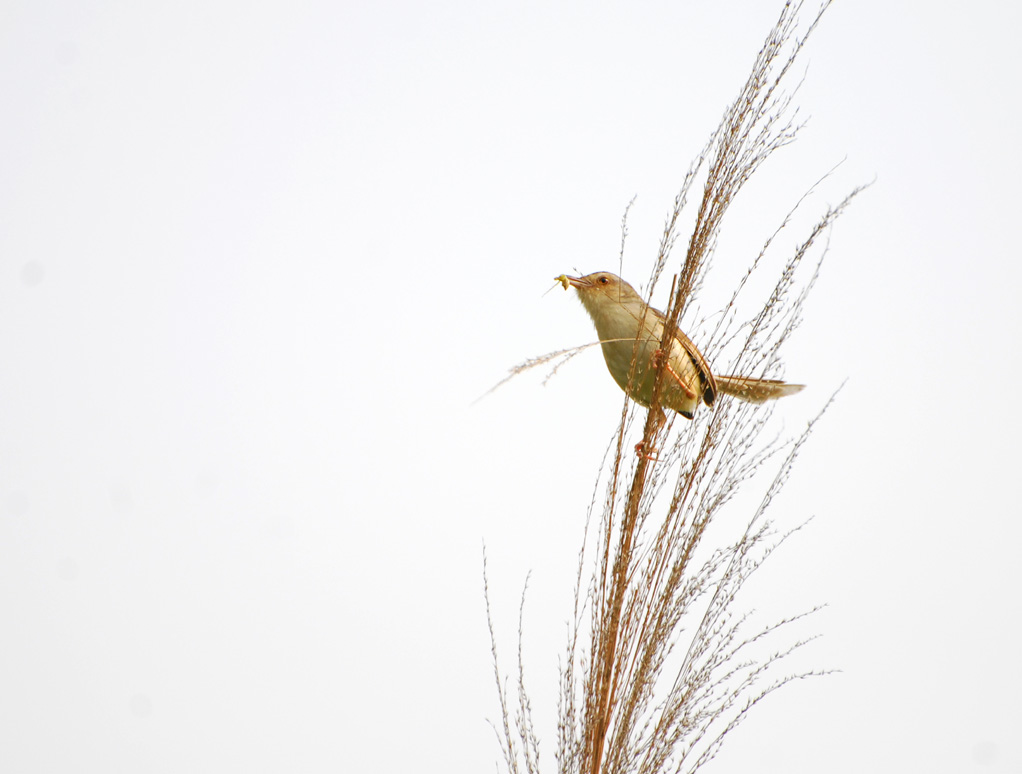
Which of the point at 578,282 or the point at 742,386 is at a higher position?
the point at 578,282

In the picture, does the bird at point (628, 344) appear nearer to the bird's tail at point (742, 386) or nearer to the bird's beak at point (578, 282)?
the bird's beak at point (578, 282)

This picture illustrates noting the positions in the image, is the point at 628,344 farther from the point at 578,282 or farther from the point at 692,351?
the point at 692,351

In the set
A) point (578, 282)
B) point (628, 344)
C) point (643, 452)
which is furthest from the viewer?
point (578, 282)

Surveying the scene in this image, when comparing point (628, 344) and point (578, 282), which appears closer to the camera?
point (628, 344)

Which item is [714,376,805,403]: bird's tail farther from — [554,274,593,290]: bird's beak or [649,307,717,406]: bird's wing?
[554,274,593,290]: bird's beak

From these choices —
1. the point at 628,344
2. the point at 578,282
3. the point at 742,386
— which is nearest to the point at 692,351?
the point at 742,386

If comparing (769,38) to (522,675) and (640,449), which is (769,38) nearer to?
(640,449)

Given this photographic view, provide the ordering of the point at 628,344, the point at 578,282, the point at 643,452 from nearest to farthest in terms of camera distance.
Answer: the point at 643,452 → the point at 628,344 → the point at 578,282

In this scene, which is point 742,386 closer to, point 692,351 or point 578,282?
point 692,351

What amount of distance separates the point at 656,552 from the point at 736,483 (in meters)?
0.24

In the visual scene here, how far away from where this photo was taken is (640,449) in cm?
208

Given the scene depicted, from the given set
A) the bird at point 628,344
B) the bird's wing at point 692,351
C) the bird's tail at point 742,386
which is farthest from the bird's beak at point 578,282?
the bird's tail at point 742,386

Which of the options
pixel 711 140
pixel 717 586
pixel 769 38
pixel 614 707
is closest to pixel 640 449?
pixel 717 586

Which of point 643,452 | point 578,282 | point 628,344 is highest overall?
point 578,282
